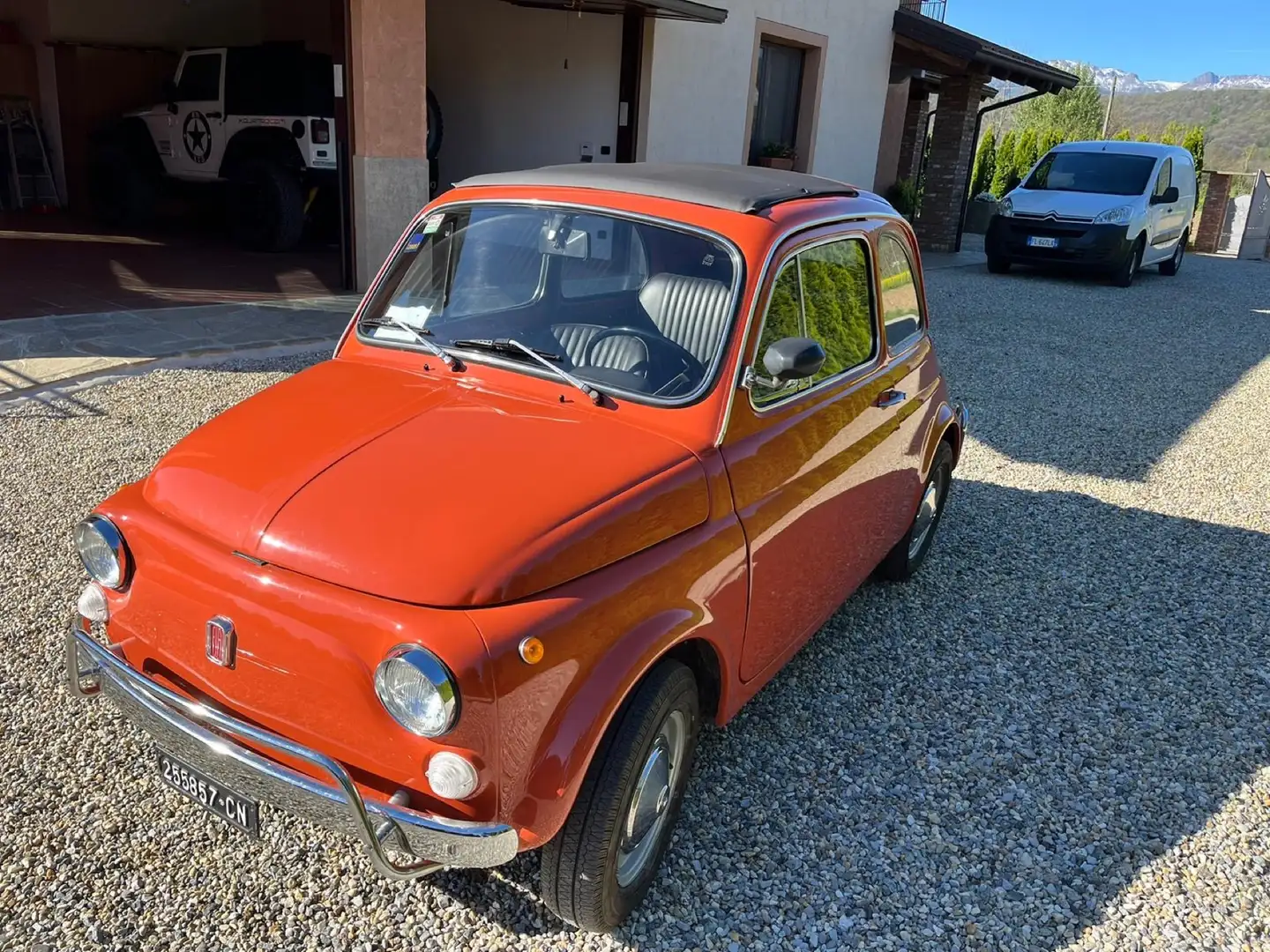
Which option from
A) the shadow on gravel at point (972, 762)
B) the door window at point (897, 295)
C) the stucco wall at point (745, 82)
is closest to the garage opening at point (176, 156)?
the stucco wall at point (745, 82)

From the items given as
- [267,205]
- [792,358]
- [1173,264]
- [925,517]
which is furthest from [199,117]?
[1173,264]

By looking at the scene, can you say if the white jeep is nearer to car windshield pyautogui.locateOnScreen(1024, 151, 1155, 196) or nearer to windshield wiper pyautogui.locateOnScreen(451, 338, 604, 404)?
windshield wiper pyautogui.locateOnScreen(451, 338, 604, 404)

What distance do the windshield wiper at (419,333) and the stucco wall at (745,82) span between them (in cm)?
791

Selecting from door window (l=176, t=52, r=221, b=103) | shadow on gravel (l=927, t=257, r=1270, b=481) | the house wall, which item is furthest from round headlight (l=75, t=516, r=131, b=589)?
door window (l=176, t=52, r=221, b=103)

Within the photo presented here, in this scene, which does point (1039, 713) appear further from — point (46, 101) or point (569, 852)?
point (46, 101)

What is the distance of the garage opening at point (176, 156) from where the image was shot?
9875 millimetres

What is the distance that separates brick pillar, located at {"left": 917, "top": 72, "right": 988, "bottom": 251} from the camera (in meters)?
17.2

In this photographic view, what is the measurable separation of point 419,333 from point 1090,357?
28.2 feet

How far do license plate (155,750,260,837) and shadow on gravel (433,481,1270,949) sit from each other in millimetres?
582

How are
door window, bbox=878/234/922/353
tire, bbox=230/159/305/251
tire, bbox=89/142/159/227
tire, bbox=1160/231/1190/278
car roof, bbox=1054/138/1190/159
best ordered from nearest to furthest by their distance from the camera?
door window, bbox=878/234/922/353 < tire, bbox=230/159/305/251 < tire, bbox=89/142/159/227 < car roof, bbox=1054/138/1190/159 < tire, bbox=1160/231/1190/278

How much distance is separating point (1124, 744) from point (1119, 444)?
4175 mm

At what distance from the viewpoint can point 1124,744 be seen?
343 centimetres


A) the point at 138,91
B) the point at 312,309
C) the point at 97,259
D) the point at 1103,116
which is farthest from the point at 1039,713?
the point at 1103,116

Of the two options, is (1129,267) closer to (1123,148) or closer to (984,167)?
(1123,148)
